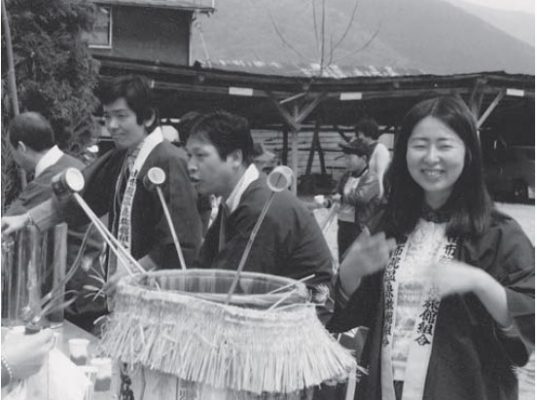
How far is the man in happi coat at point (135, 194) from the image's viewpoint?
2.60 meters

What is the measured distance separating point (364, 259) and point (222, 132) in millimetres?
860

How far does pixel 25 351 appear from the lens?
145cm

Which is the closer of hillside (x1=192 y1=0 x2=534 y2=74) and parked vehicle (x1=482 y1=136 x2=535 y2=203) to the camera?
parked vehicle (x1=482 y1=136 x2=535 y2=203)

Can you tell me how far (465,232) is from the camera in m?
1.68

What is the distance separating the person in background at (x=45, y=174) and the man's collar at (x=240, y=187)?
1245 mm

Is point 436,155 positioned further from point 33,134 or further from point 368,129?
point 368,129

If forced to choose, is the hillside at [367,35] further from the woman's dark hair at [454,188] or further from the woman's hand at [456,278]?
the woman's hand at [456,278]

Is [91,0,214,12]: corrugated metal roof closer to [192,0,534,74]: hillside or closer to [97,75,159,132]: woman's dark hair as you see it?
[192,0,534,74]: hillside

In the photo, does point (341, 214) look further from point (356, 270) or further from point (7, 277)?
point (356, 270)

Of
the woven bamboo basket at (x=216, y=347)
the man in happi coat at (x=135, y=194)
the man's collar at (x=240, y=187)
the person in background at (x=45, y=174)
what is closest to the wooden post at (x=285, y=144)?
the person in background at (x=45, y=174)

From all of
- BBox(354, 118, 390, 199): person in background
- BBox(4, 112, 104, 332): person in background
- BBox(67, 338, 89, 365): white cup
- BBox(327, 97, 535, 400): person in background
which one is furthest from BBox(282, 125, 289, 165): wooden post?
BBox(327, 97, 535, 400): person in background

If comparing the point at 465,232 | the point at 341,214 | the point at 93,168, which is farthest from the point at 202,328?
the point at 341,214

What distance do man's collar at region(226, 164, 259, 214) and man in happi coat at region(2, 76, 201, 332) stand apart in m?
0.36

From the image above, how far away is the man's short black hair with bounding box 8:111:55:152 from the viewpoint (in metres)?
3.56
